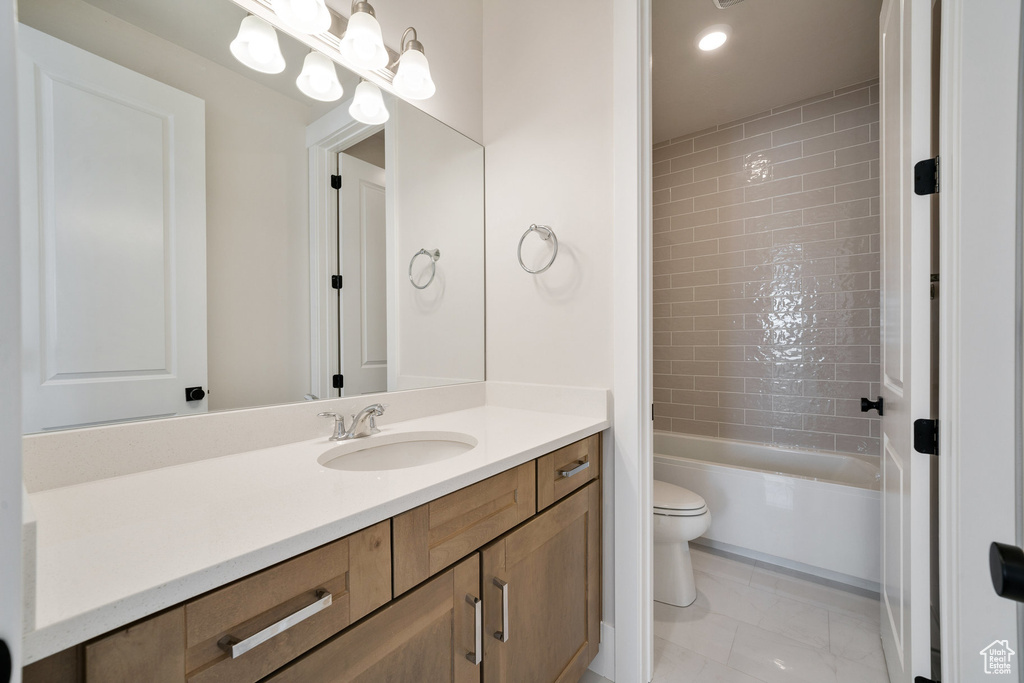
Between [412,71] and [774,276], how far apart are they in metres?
2.35

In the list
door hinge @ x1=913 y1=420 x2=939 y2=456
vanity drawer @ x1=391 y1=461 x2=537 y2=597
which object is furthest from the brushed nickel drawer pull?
door hinge @ x1=913 y1=420 x2=939 y2=456

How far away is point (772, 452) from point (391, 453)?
2327 millimetres

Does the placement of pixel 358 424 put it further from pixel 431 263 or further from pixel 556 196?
pixel 556 196

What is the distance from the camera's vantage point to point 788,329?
98.0 inches

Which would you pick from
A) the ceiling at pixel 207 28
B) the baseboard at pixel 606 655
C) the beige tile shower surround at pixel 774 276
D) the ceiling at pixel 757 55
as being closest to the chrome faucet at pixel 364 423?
the ceiling at pixel 207 28

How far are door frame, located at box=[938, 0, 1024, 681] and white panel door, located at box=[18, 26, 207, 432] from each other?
Result: 156 cm

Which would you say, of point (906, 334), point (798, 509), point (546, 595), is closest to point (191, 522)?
point (546, 595)

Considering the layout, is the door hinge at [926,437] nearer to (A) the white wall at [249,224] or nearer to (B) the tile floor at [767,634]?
(B) the tile floor at [767,634]

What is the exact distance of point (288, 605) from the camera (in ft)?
1.89

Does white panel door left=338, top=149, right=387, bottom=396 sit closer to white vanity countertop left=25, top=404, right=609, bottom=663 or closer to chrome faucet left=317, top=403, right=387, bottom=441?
chrome faucet left=317, top=403, right=387, bottom=441

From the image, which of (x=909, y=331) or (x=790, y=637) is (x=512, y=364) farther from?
(x=790, y=637)

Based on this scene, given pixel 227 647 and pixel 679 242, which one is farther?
pixel 679 242

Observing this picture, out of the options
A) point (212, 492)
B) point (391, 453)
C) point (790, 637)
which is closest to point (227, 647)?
point (212, 492)

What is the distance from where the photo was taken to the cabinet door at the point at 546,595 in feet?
3.02
